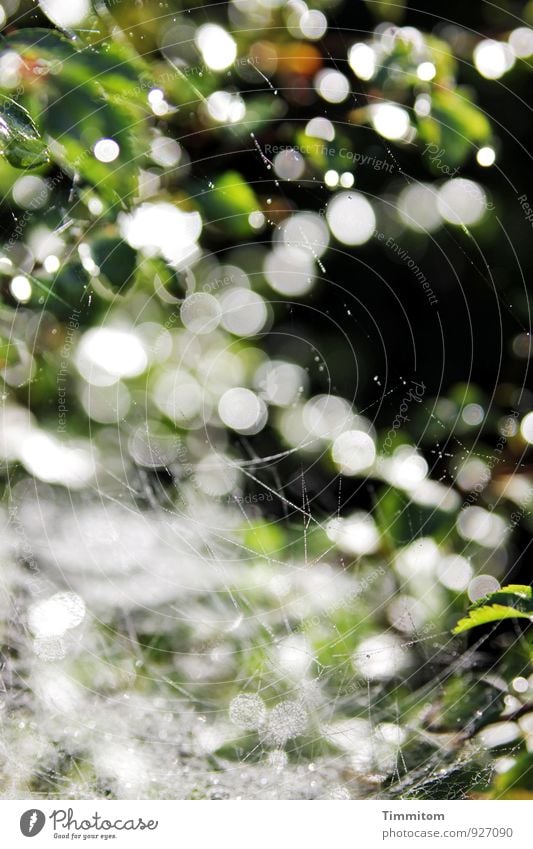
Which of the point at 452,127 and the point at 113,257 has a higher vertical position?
the point at 452,127

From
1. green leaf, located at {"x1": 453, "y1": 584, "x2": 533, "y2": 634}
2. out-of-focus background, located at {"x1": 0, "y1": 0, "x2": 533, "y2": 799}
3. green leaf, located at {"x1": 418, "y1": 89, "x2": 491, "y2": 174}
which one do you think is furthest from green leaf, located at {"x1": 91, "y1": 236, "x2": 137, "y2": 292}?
green leaf, located at {"x1": 453, "y1": 584, "x2": 533, "y2": 634}

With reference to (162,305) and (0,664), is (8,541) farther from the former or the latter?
(162,305)

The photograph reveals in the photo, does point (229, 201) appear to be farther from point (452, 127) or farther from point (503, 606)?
point (503, 606)

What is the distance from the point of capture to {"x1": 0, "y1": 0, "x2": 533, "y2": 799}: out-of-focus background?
48cm

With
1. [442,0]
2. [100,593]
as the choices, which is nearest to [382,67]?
[442,0]

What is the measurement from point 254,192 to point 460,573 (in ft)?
1.09

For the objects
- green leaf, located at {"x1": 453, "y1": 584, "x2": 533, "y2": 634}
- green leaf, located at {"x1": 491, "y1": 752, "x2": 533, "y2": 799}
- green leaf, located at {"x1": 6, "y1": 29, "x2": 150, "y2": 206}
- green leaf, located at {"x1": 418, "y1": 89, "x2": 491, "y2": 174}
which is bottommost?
green leaf, located at {"x1": 491, "y1": 752, "x2": 533, "y2": 799}

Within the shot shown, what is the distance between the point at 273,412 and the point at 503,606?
225 millimetres

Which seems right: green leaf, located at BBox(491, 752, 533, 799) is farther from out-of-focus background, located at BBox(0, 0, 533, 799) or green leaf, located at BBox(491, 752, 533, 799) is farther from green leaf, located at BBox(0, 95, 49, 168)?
green leaf, located at BBox(0, 95, 49, 168)

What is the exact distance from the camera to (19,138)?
48 cm

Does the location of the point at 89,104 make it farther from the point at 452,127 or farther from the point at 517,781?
the point at 517,781
